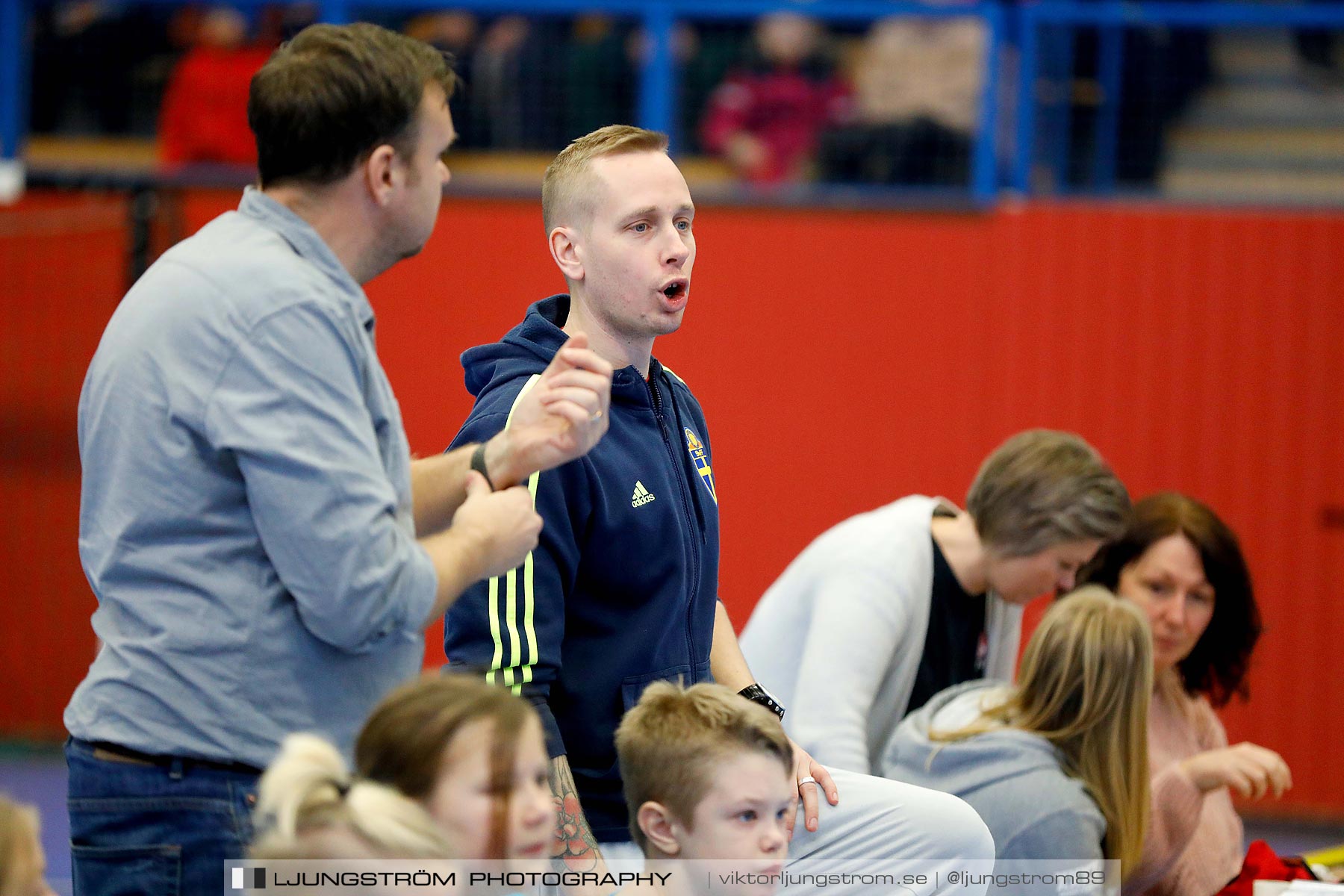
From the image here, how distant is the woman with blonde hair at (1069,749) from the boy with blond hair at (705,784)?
0.91 metres

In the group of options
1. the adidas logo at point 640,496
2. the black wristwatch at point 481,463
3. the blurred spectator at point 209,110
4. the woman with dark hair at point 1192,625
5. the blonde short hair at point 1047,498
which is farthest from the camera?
the blurred spectator at point 209,110

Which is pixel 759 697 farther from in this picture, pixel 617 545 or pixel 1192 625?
pixel 1192 625

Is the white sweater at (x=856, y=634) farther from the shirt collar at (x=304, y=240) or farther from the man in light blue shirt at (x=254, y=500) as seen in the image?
the shirt collar at (x=304, y=240)

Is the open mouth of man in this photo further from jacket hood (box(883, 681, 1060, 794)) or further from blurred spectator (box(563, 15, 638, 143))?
blurred spectator (box(563, 15, 638, 143))

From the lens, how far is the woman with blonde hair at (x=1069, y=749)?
9.71 ft

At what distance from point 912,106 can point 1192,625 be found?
3.37m

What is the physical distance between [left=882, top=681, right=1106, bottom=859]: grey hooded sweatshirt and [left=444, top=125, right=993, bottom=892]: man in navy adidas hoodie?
14.8 inches

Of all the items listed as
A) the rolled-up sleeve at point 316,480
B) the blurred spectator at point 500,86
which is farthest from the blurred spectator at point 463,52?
the rolled-up sleeve at point 316,480

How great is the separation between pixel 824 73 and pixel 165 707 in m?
5.46

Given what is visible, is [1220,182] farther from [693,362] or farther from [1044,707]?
[1044,707]

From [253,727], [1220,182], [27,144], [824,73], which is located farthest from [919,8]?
[253,727]

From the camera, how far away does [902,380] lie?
6.14 meters

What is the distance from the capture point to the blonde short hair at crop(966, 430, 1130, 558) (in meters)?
3.31

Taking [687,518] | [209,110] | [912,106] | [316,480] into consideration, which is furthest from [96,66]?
[316,480]
